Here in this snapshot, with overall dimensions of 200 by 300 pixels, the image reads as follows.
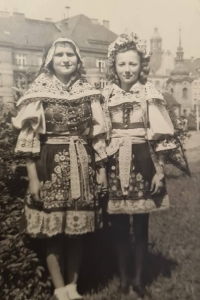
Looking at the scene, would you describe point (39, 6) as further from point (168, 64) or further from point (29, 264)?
point (29, 264)

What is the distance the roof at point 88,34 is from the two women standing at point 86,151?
0.09 meters

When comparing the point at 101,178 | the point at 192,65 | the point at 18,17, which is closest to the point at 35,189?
the point at 101,178

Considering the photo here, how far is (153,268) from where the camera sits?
2014mm

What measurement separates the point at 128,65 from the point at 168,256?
104 centimetres

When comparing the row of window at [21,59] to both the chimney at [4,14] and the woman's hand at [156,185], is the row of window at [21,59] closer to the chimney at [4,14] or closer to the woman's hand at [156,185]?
the chimney at [4,14]

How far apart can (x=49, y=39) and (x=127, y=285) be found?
121 cm

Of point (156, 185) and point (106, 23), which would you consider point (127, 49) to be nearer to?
point (106, 23)

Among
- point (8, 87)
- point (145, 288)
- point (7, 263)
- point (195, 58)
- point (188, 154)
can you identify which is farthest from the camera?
point (188, 154)

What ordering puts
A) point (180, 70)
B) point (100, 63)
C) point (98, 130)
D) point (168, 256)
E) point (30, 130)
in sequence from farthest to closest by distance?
point (168, 256)
point (180, 70)
point (100, 63)
point (98, 130)
point (30, 130)

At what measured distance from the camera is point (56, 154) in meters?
1.63

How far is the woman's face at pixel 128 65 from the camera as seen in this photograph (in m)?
1.77

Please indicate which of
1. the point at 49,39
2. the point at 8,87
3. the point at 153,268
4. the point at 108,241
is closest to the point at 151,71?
the point at 49,39

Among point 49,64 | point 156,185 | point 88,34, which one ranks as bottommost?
point 156,185

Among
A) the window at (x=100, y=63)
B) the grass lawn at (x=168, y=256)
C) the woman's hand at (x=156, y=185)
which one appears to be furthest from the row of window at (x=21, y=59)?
the grass lawn at (x=168, y=256)
